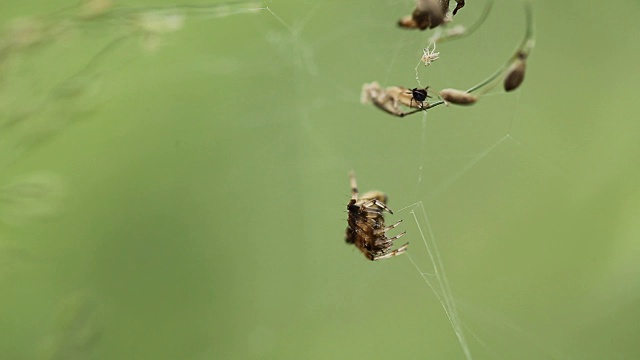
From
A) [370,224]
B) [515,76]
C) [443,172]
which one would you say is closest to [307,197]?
[443,172]

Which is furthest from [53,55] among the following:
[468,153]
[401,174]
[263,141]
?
[468,153]

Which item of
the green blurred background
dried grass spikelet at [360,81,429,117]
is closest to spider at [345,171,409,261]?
dried grass spikelet at [360,81,429,117]

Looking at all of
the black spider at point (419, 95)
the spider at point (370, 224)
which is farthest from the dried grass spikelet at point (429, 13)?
the spider at point (370, 224)

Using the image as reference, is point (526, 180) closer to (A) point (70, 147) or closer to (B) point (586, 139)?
(B) point (586, 139)

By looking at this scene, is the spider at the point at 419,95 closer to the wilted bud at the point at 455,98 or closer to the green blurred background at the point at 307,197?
the wilted bud at the point at 455,98

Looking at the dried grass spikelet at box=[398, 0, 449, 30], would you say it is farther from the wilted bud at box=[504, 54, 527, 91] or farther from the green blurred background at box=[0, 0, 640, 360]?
the green blurred background at box=[0, 0, 640, 360]

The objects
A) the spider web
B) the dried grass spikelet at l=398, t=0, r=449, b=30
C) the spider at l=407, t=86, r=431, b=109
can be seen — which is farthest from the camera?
the spider web

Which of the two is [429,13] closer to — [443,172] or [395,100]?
[395,100]
